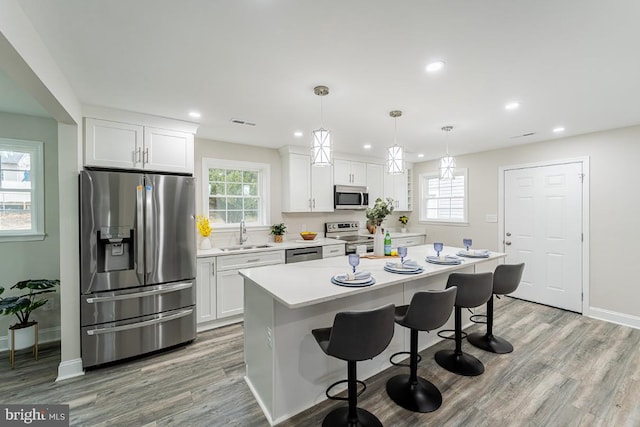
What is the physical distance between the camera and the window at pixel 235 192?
13.3 ft

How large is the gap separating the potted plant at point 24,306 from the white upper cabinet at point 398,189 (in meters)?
5.13

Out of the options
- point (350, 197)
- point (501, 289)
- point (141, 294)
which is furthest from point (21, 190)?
point (501, 289)

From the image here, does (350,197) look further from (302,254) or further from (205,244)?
(205,244)

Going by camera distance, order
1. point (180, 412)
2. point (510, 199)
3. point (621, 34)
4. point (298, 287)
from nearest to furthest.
Result: point (621, 34) < point (298, 287) < point (180, 412) < point (510, 199)

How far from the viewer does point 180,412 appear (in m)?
1.99

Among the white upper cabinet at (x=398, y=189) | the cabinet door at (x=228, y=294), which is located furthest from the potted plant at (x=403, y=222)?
the cabinet door at (x=228, y=294)

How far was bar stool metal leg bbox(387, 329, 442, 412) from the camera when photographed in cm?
201

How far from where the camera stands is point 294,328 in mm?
1930

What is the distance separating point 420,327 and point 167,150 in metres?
3.08

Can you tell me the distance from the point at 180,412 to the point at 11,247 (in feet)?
8.68

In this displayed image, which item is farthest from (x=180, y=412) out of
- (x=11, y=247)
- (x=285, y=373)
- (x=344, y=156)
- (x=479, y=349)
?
(x=344, y=156)

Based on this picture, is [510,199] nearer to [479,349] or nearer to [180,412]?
[479,349]

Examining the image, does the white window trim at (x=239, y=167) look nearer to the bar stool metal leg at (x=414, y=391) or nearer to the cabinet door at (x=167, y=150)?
the cabinet door at (x=167, y=150)

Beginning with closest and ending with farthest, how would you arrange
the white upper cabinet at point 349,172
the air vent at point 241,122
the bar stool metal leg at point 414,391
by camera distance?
the bar stool metal leg at point 414,391
the air vent at point 241,122
the white upper cabinet at point 349,172
